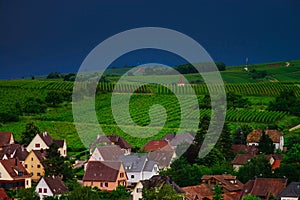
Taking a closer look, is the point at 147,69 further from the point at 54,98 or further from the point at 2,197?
the point at 2,197

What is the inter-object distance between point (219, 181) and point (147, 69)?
68.9m

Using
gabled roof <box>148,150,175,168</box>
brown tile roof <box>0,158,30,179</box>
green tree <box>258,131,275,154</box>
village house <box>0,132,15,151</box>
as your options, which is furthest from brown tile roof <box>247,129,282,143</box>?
brown tile roof <box>0,158,30,179</box>

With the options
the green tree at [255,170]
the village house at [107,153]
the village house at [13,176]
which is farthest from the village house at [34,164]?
the green tree at [255,170]

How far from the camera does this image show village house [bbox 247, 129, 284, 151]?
205 ft

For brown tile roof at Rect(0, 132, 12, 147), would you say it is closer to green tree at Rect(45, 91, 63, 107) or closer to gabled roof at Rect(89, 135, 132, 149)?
gabled roof at Rect(89, 135, 132, 149)

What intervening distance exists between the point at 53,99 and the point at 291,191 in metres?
47.1

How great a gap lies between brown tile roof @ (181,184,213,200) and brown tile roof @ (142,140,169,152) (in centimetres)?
1350

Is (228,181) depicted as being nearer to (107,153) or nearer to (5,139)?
(107,153)

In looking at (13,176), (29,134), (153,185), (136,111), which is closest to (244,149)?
(153,185)

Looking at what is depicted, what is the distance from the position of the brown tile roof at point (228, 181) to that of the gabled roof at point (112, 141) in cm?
1357

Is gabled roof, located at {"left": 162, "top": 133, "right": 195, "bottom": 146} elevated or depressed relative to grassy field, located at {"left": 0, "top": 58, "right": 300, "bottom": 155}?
depressed

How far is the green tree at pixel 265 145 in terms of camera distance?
5868 cm

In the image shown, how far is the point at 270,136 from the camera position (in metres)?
63.5

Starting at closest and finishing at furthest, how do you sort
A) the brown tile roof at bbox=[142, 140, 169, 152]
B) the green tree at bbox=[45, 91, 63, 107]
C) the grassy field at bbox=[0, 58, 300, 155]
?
the brown tile roof at bbox=[142, 140, 169, 152] → the grassy field at bbox=[0, 58, 300, 155] → the green tree at bbox=[45, 91, 63, 107]
